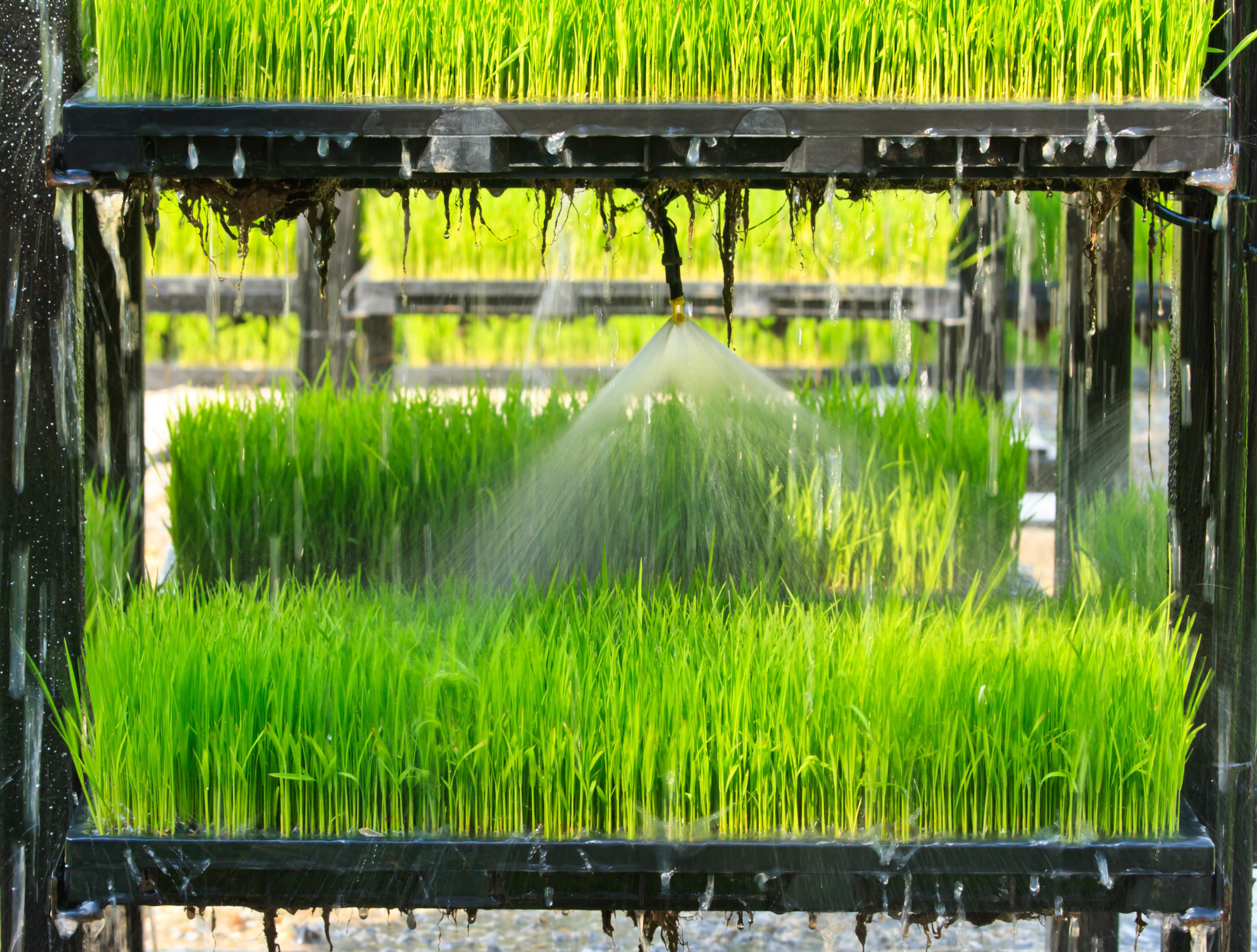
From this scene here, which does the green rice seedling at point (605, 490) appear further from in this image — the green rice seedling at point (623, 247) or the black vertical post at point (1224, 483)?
the green rice seedling at point (623, 247)

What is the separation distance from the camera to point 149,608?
152cm

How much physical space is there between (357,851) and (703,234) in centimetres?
280

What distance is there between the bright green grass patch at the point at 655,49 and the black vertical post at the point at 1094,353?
737mm

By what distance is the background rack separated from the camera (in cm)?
117

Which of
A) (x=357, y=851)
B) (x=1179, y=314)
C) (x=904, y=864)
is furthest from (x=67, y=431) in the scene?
(x=1179, y=314)

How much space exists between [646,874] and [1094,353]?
4.37 ft

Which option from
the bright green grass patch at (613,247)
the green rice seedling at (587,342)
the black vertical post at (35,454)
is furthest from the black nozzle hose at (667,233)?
the green rice seedling at (587,342)

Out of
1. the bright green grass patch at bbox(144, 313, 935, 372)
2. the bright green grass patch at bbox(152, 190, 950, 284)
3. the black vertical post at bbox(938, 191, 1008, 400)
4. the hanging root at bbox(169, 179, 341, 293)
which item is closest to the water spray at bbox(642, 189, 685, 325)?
the hanging root at bbox(169, 179, 341, 293)

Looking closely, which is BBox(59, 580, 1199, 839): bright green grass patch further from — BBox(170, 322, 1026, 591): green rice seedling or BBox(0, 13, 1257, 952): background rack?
BBox(170, 322, 1026, 591): green rice seedling

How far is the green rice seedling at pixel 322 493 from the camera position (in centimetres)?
207

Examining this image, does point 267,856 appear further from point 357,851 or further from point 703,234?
point 703,234

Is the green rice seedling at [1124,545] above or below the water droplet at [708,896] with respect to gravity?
above

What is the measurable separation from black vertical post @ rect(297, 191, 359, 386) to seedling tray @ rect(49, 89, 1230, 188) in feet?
7.28

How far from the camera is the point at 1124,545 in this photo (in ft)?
7.12
